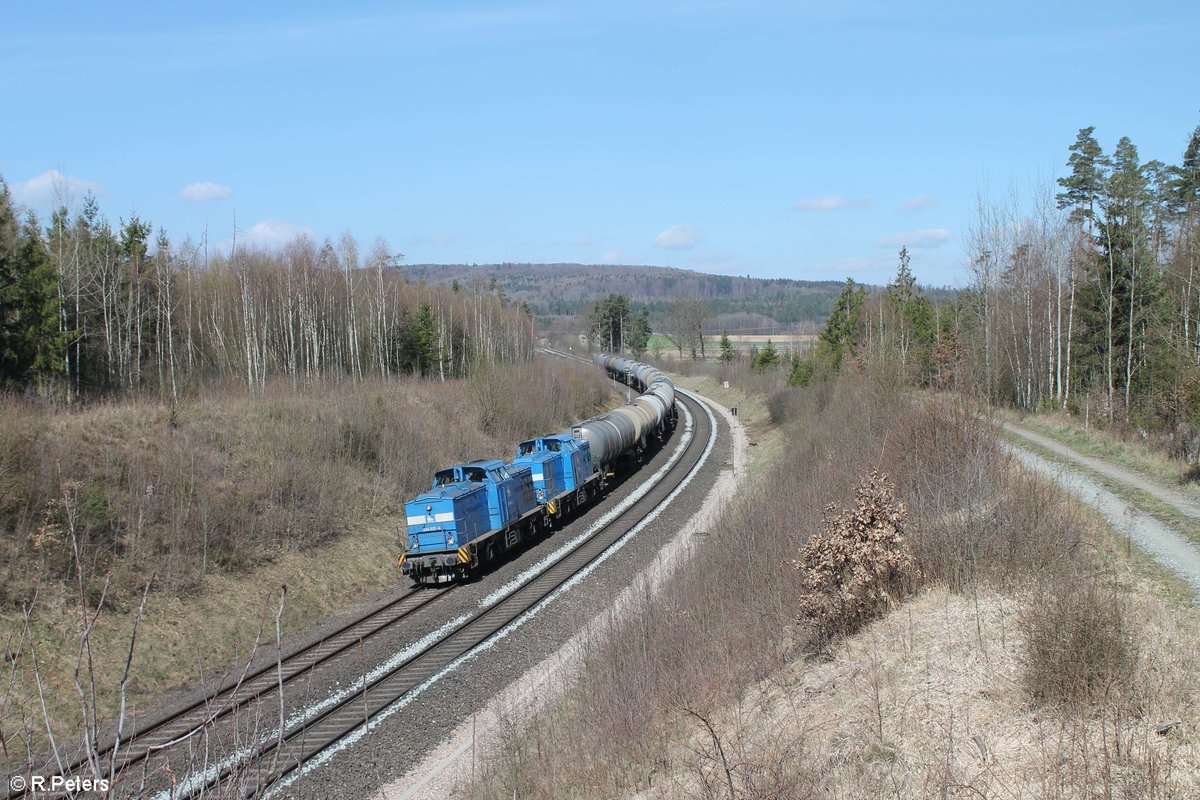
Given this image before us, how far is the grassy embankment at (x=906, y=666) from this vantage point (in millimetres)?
7188

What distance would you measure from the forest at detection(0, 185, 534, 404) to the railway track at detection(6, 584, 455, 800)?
11.9 metres

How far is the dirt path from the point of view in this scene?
12422 millimetres

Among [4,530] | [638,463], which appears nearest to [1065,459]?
[638,463]

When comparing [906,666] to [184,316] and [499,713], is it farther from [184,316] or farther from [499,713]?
[184,316]

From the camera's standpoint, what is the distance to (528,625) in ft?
55.7

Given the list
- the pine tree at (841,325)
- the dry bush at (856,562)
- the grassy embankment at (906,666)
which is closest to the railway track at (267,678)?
the grassy embankment at (906,666)

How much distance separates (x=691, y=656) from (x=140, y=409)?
60.7 feet

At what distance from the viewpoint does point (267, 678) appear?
46.3 ft

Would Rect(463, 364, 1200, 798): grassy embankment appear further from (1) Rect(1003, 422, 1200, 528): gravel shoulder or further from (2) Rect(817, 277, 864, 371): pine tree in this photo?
(2) Rect(817, 277, 864, 371): pine tree

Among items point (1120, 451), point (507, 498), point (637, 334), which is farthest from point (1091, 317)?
point (637, 334)

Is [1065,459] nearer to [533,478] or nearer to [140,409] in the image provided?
[533,478]

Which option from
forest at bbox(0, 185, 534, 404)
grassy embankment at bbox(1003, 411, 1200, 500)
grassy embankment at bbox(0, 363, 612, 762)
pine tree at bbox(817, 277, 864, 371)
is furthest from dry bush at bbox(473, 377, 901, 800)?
pine tree at bbox(817, 277, 864, 371)

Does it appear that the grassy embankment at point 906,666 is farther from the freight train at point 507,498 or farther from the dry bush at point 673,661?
the freight train at point 507,498

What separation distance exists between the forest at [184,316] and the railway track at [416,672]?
1373 centimetres
